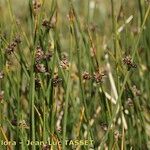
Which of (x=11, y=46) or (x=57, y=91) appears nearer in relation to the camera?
(x=11, y=46)

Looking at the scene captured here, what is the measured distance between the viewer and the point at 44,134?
1254mm

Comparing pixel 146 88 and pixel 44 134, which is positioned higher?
pixel 146 88

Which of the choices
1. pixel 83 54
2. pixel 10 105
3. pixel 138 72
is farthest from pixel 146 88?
pixel 10 105

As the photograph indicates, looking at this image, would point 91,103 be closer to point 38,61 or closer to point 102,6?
point 38,61

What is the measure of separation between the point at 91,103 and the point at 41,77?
0.97 feet


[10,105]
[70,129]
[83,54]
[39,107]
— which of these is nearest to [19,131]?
[39,107]

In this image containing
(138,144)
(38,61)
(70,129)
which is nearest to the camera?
(38,61)

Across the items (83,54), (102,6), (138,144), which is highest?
(102,6)

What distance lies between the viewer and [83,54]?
178 centimetres

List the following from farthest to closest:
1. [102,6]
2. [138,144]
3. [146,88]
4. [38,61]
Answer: [102,6] → [146,88] → [138,144] → [38,61]

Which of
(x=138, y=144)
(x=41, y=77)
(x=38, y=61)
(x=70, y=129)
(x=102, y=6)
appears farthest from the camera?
(x=102, y=6)

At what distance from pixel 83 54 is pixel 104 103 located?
0.42 meters

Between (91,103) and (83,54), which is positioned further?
(83,54)

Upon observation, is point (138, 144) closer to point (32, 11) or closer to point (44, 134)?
point (44, 134)
